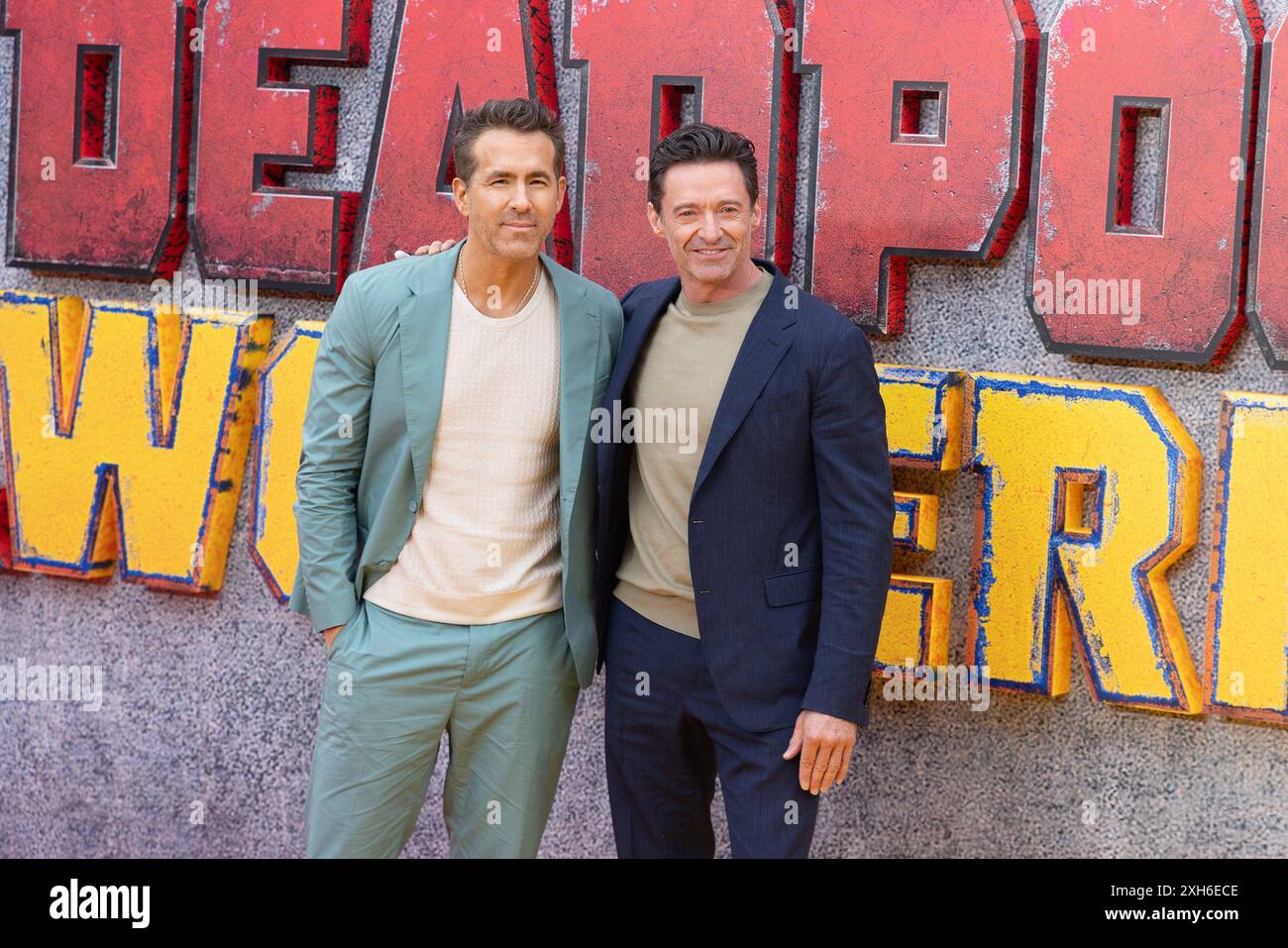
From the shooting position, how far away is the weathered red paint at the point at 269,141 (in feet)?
13.4

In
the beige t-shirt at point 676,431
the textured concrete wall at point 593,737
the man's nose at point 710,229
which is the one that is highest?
the man's nose at point 710,229

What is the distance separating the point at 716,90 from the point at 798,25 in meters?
0.26

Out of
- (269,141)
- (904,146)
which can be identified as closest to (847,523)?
(904,146)

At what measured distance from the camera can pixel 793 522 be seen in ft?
9.17

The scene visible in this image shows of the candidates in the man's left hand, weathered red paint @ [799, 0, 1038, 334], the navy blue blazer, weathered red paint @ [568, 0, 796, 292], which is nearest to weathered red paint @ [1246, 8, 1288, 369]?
weathered red paint @ [799, 0, 1038, 334]

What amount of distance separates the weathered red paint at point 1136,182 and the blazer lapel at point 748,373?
0.94 metres

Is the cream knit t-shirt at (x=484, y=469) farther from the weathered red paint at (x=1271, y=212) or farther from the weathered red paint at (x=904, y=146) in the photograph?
the weathered red paint at (x=1271, y=212)

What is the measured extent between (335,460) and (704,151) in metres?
1.01

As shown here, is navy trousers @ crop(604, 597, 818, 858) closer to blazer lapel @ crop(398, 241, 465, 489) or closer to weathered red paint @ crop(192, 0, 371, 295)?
blazer lapel @ crop(398, 241, 465, 489)

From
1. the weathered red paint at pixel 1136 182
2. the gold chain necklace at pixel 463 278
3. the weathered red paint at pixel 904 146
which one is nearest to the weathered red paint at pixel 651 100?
the weathered red paint at pixel 904 146

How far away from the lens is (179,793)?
446 cm

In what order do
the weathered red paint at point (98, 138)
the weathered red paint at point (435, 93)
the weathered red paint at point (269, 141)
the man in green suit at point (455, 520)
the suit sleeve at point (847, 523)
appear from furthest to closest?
the weathered red paint at point (98, 138) → the weathered red paint at point (269, 141) → the weathered red paint at point (435, 93) → the man in green suit at point (455, 520) → the suit sleeve at point (847, 523)

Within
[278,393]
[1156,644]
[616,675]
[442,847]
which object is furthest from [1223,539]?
[278,393]

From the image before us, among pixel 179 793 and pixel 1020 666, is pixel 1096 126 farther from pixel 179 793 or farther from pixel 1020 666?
pixel 179 793
